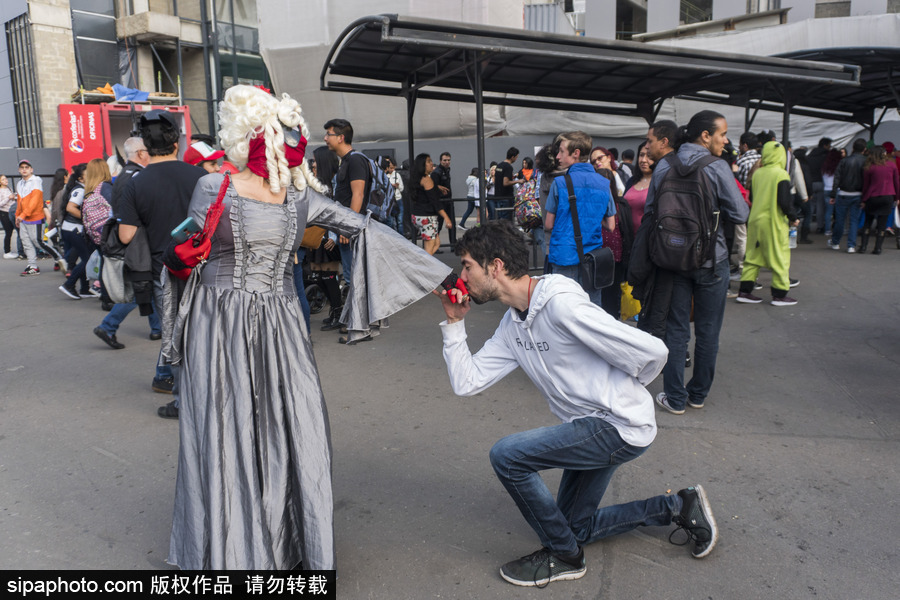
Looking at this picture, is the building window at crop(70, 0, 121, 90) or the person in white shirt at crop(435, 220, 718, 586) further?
the building window at crop(70, 0, 121, 90)

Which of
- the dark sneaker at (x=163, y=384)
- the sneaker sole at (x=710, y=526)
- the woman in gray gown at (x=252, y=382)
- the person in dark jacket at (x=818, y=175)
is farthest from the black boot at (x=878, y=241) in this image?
the woman in gray gown at (x=252, y=382)

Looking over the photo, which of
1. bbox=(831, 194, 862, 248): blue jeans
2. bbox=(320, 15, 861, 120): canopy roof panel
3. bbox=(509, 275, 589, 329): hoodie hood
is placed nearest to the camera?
bbox=(509, 275, 589, 329): hoodie hood

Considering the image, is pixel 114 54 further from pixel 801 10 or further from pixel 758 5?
pixel 801 10

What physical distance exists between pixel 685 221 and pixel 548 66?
4.37 m

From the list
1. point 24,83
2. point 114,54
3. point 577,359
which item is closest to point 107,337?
point 577,359

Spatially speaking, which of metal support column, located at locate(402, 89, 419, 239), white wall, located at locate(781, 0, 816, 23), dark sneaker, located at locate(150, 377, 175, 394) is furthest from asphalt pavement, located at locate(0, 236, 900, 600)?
white wall, located at locate(781, 0, 816, 23)

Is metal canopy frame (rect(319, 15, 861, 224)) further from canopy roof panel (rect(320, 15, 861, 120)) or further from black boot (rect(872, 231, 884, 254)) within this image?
black boot (rect(872, 231, 884, 254))

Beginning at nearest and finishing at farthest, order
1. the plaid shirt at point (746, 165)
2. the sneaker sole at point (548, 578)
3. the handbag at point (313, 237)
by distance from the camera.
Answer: the sneaker sole at point (548, 578), the handbag at point (313, 237), the plaid shirt at point (746, 165)

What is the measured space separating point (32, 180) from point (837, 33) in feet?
55.5

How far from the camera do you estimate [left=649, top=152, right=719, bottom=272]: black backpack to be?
166 inches

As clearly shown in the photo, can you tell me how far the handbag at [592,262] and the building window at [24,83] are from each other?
21.5 metres

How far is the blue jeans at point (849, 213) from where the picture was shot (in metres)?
11.0

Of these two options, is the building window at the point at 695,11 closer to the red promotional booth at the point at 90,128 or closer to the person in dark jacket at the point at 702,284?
the red promotional booth at the point at 90,128

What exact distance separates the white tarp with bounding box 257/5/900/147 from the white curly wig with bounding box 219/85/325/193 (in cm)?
1451
